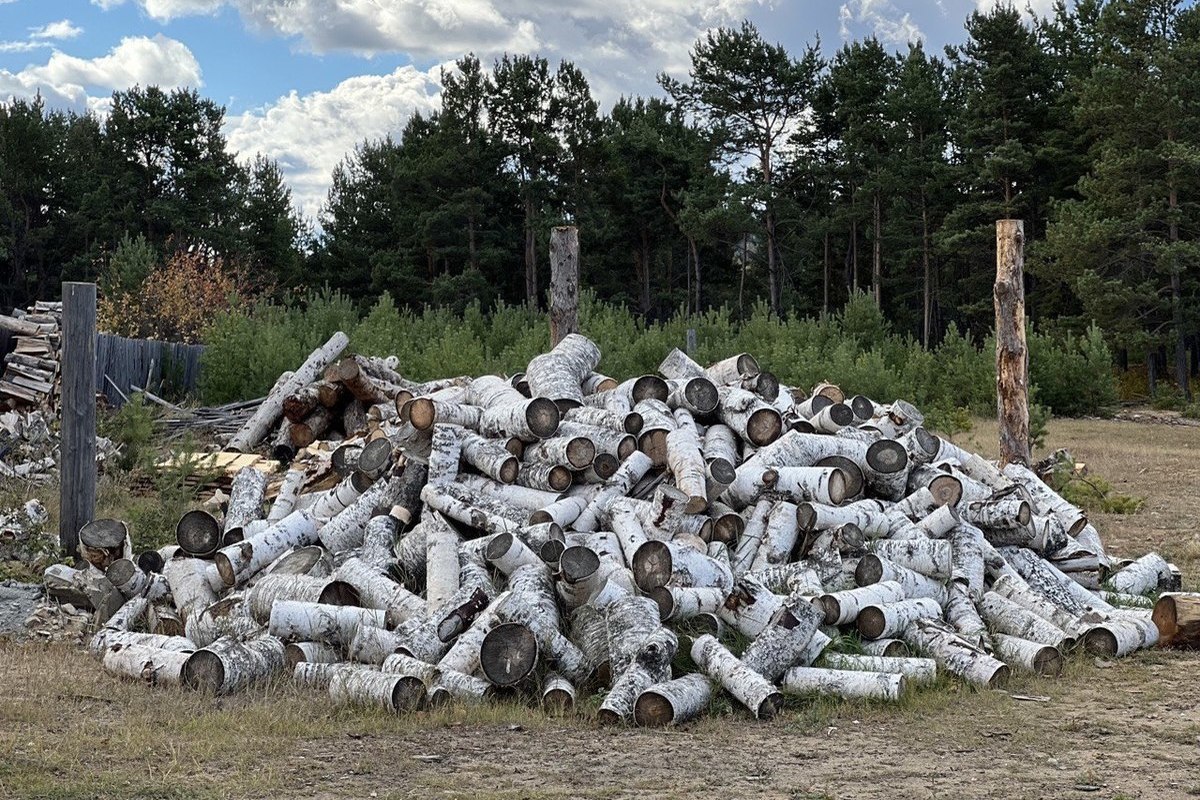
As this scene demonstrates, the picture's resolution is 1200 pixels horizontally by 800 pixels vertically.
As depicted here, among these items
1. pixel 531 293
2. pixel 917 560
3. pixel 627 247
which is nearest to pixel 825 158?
pixel 627 247

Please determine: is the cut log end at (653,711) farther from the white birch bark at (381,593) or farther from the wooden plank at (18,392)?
the wooden plank at (18,392)

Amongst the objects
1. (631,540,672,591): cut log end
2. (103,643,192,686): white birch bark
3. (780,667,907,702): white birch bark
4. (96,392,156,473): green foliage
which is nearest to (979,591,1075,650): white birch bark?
(780,667,907,702): white birch bark

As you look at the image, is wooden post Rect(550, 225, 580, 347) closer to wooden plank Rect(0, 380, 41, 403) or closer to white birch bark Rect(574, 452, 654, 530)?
white birch bark Rect(574, 452, 654, 530)

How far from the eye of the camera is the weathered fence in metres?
17.3

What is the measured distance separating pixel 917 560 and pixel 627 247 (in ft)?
130

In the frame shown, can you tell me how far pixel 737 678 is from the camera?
6684mm

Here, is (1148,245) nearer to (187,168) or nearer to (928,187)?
(928,187)

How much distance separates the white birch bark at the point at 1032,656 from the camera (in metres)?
Result: 7.50

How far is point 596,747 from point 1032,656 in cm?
312

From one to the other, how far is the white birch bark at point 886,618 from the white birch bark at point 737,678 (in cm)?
107

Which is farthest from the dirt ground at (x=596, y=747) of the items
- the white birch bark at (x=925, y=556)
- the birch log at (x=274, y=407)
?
the birch log at (x=274, y=407)

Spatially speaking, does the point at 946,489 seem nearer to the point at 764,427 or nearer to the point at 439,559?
the point at 764,427

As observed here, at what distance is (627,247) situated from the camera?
155 ft

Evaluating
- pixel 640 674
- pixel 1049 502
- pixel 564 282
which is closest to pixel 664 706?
pixel 640 674
